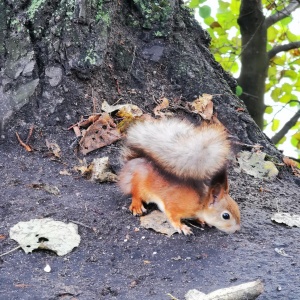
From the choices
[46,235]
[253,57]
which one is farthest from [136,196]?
[253,57]

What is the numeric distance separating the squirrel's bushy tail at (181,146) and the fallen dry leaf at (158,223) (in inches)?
9.3

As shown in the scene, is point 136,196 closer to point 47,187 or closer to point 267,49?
point 47,187

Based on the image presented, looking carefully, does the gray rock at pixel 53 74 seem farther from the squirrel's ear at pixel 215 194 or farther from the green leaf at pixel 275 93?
the green leaf at pixel 275 93

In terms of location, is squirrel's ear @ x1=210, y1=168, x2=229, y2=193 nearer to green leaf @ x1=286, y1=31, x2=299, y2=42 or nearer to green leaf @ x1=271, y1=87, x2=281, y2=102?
green leaf @ x1=271, y1=87, x2=281, y2=102

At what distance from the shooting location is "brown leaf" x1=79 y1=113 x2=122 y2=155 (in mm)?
3496

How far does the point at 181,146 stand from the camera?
9.55 ft

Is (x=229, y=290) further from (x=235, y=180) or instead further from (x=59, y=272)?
(x=235, y=180)

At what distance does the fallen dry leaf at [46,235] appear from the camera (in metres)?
2.67

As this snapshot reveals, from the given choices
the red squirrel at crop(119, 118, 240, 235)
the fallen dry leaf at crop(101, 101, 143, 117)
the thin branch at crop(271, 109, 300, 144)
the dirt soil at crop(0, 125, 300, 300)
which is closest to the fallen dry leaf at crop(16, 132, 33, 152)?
the dirt soil at crop(0, 125, 300, 300)

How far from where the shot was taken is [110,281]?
251 cm

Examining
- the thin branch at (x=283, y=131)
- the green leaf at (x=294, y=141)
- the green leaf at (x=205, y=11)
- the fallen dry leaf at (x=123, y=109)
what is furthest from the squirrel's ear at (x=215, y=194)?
the green leaf at (x=294, y=141)

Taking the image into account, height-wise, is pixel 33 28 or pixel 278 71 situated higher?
pixel 33 28

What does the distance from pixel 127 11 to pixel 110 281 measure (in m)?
1.96

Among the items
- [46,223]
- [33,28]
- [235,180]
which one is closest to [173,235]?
[46,223]
